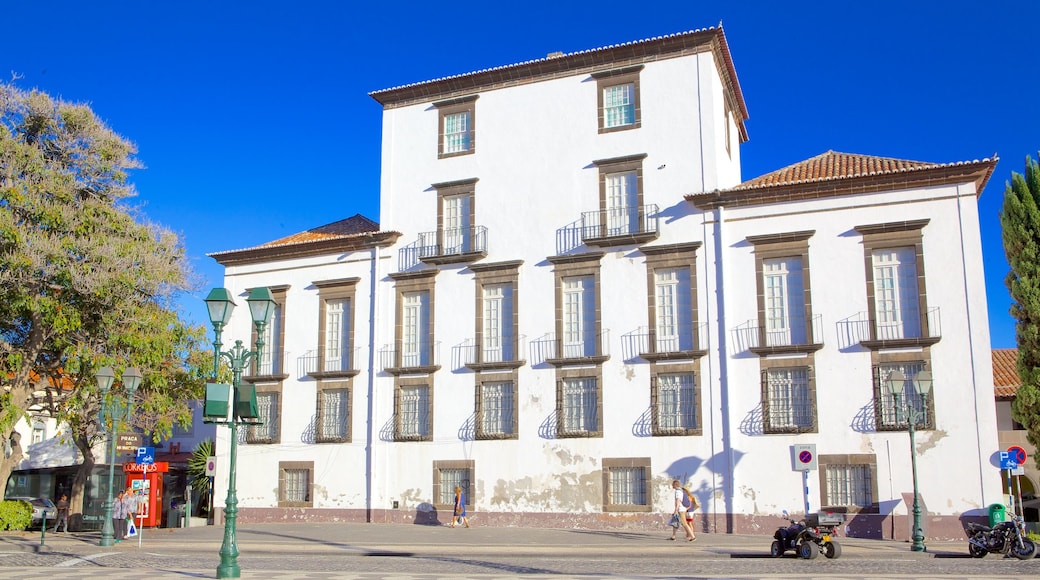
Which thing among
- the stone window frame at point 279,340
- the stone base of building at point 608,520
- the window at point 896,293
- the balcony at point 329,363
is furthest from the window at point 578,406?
the stone window frame at point 279,340

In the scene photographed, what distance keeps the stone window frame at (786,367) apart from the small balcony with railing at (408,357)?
999cm

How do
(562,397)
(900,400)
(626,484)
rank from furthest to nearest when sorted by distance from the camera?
(562,397) → (626,484) → (900,400)

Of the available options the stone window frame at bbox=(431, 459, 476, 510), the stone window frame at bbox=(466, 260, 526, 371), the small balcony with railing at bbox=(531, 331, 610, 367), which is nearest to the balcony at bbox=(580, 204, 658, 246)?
the stone window frame at bbox=(466, 260, 526, 371)

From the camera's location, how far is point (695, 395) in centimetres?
2698

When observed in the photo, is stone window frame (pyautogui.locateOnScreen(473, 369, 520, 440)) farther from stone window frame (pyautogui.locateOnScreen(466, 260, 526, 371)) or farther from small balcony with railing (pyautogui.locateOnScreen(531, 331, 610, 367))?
small balcony with railing (pyautogui.locateOnScreen(531, 331, 610, 367))

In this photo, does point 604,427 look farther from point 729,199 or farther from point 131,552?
point 131,552

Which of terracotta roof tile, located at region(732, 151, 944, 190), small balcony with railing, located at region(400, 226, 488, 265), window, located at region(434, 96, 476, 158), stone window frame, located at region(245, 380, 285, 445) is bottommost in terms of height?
stone window frame, located at region(245, 380, 285, 445)

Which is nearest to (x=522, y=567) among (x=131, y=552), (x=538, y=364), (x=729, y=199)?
(x=131, y=552)

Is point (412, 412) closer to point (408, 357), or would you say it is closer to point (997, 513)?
point (408, 357)

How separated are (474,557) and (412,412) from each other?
431 inches

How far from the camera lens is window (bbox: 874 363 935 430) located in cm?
2480

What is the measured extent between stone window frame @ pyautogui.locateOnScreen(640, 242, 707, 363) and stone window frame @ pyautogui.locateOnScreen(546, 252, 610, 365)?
138 centimetres

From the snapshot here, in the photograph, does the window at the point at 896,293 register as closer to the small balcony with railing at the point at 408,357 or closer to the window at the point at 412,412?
the small balcony with railing at the point at 408,357

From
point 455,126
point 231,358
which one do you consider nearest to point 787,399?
point 455,126
